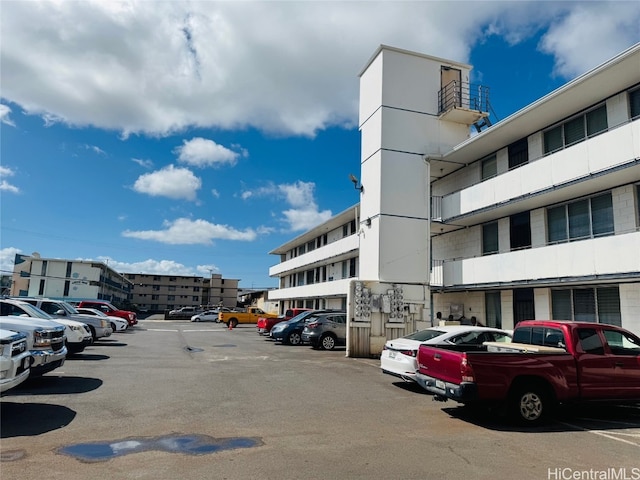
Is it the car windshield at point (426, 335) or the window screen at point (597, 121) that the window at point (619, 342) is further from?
the window screen at point (597, 121)

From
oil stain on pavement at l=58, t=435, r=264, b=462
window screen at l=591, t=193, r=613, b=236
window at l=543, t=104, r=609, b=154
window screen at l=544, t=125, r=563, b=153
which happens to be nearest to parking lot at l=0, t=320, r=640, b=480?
oil stain on pavement at l=58, t=435, r=264, b=462

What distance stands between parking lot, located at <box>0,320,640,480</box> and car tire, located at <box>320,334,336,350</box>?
26.8 ft

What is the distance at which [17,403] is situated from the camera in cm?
777

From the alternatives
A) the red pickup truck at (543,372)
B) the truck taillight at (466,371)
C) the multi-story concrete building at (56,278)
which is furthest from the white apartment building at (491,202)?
the multi-story concrete building at (56,278)

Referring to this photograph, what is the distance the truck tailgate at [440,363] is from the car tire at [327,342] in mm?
10866

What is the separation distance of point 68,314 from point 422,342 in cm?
1417

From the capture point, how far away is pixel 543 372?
24.2 feet

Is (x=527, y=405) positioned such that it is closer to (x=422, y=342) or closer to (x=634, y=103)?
(x=422, y=342)

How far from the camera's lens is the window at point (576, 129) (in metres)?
14.5

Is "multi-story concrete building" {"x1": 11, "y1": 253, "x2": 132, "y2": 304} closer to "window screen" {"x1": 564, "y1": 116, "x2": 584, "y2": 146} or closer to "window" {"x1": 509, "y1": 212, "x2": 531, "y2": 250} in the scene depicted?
"window" {"x1": 509, "y1": 212, "x2": 531, "y2": 250}

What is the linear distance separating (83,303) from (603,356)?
96.7 ft

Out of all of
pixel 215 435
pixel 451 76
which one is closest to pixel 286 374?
pixel 215 435

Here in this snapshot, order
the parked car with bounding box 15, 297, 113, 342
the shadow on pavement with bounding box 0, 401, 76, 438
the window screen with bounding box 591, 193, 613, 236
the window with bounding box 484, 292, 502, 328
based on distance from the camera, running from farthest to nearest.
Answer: the window with bounding box 484, 292, 502, 328, the parked car with bounding box 15, 297, 113, 342, the window screen with bounding box 591, 193, 613, 236, the shadow on pavement with bounding box 0, 401, 76, 438

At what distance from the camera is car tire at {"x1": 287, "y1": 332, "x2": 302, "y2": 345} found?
2125 centimetres
